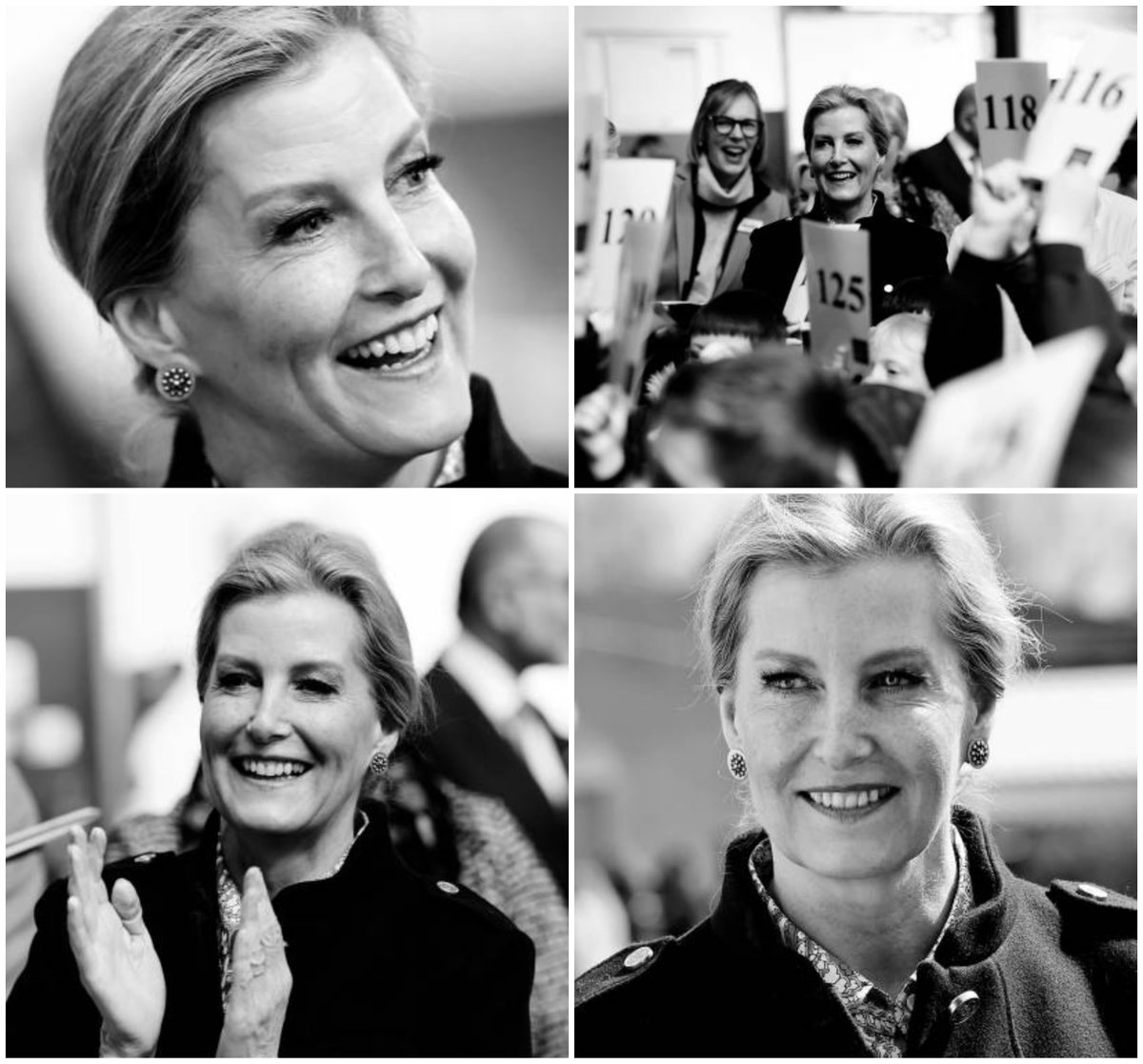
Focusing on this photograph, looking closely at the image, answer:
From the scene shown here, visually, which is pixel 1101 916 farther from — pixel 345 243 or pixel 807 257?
pixel 345 243

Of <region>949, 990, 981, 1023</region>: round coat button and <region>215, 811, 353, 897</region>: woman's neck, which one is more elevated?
<region>215, 811, 353, 897</region>: woman's neck

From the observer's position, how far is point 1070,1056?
2.69 meters

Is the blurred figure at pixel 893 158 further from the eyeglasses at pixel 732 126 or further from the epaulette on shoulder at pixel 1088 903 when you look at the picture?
the epaulette on shoulder at pixel 1088 903

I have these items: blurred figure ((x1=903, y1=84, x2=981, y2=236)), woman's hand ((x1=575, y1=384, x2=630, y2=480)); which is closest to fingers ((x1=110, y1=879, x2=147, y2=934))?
woman's hand ((x1=575, y1=384, x2=630, y2=480))

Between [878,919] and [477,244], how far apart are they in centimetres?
138

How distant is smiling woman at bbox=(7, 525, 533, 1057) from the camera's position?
267 centimetres

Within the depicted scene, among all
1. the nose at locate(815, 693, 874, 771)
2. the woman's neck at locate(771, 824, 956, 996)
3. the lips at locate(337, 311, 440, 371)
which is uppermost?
the lips at locate(337, 311, 440, 371)

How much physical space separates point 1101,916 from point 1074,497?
747 millimetres

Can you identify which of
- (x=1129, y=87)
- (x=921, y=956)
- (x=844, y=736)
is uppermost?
(x=1129, y=87)

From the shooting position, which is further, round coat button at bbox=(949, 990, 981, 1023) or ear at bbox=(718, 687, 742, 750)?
ear at bbox=(718, 687, 742, 750)

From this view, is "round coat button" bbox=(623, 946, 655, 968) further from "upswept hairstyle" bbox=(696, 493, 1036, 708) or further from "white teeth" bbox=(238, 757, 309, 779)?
"white teeth" bbox=(238, 757, 309, 779)

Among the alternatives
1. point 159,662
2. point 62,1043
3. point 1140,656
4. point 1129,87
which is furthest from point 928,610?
point 62,1043

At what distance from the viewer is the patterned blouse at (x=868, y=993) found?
8.66 feet

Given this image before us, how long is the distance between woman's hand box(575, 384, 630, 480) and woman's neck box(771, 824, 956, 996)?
80 cm
